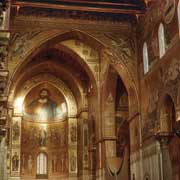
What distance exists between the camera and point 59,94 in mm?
38844

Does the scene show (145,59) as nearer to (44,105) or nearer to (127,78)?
A: (127,78)

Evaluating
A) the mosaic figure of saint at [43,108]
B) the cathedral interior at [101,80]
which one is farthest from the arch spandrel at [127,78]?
the mosaic figure of saint at [43,108]

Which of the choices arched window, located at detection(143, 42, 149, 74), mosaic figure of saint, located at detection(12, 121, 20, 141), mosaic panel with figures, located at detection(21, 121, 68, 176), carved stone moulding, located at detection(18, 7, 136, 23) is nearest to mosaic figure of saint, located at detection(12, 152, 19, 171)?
mosaic figure of saint, located at detection(12, 121, 20, 141)

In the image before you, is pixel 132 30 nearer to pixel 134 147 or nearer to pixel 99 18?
pixel 99 18

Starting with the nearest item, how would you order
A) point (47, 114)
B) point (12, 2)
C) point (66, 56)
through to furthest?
point (12, 2) → point (66, 56) → point (47, 114)

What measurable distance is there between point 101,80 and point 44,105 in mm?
12530

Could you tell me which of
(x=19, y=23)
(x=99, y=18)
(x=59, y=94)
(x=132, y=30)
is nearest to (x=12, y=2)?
(x=19, y=23)

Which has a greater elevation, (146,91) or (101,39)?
(101,39)

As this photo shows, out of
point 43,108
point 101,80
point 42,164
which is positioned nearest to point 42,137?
point 42,164

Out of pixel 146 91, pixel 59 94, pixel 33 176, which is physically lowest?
pixel 33 176

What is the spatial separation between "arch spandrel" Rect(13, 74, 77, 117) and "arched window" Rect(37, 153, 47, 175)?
495 cm

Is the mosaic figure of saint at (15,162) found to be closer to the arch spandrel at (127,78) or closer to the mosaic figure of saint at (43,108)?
the mosaic figure of saint at (43,108)

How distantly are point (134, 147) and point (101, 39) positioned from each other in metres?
6.68

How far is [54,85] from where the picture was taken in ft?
124
